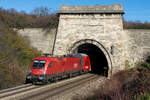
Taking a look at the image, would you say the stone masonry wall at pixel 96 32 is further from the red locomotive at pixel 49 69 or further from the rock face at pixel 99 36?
the red locomotive at pixel 49 69

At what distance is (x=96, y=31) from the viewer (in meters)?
21.4

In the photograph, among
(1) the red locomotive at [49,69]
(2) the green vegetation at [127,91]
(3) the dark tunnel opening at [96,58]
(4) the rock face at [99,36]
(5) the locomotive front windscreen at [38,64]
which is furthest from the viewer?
(3) the dark tunnel opening at [96,58]

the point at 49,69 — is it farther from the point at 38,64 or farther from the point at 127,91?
the point at 127,91

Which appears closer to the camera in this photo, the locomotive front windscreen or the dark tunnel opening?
the locomotive front windscreen

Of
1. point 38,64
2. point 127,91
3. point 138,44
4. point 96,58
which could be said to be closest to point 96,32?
point 138,44

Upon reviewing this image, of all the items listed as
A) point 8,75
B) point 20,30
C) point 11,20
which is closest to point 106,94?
point 8,75

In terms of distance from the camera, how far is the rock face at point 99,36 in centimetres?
2033

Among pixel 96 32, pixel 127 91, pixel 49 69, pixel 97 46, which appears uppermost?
pixel 96 32

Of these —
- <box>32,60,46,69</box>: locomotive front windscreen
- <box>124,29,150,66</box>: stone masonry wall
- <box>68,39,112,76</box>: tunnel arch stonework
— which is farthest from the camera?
<box>68,39,112,76</box>: tunnel arch stonework

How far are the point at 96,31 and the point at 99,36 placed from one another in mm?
796

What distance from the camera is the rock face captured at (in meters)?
20.3

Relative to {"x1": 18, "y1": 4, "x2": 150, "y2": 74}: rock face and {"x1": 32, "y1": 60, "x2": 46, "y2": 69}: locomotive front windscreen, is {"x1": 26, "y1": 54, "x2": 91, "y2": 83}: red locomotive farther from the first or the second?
{"x1": 18, "y1": 4, "x2": 150, "y2": 74}: rock face

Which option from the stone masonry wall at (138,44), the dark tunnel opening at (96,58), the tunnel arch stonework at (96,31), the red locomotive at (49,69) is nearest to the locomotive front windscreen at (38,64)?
the red locomotive at (49,69)

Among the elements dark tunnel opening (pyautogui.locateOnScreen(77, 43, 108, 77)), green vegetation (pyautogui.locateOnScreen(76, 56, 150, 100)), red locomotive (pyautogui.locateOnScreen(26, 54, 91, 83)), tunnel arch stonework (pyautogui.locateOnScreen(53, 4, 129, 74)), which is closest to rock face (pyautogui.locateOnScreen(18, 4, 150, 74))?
tunnel arch stonework (pyautogui.locateOnScreen(53, 4, 129, 74))
